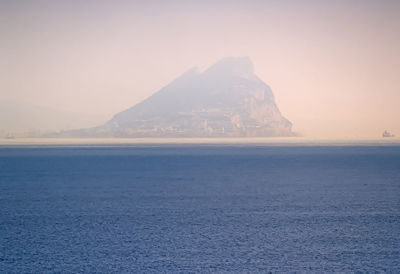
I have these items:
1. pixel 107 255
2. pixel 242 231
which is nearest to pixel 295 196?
pixel 242 231

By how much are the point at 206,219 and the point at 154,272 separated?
747cm

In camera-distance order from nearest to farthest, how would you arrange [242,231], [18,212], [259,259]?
1. [259,259]
2. [242,231]
3. [18,212]

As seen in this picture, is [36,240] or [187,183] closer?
[36,240]

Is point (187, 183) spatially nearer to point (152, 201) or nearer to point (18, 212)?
point (152, 201)

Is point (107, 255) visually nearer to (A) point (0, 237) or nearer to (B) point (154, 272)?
(B) point (154, 272)

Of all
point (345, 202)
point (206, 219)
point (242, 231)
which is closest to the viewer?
point (242, 231)

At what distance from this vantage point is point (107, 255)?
1537 centimetres

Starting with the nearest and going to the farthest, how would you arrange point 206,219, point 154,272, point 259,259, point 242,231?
point 154,272
point 259,259
point 242,231
point 206,219

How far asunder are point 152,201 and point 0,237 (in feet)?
32.1

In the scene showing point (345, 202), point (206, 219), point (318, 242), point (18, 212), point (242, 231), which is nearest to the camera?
point (318, 242)

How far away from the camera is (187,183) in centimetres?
3631

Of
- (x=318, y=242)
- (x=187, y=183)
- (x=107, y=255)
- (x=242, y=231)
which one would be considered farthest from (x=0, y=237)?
(x=187, y=183)

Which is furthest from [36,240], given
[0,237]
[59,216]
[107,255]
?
[59,216]

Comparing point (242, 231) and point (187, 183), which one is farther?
point (187, 183)
